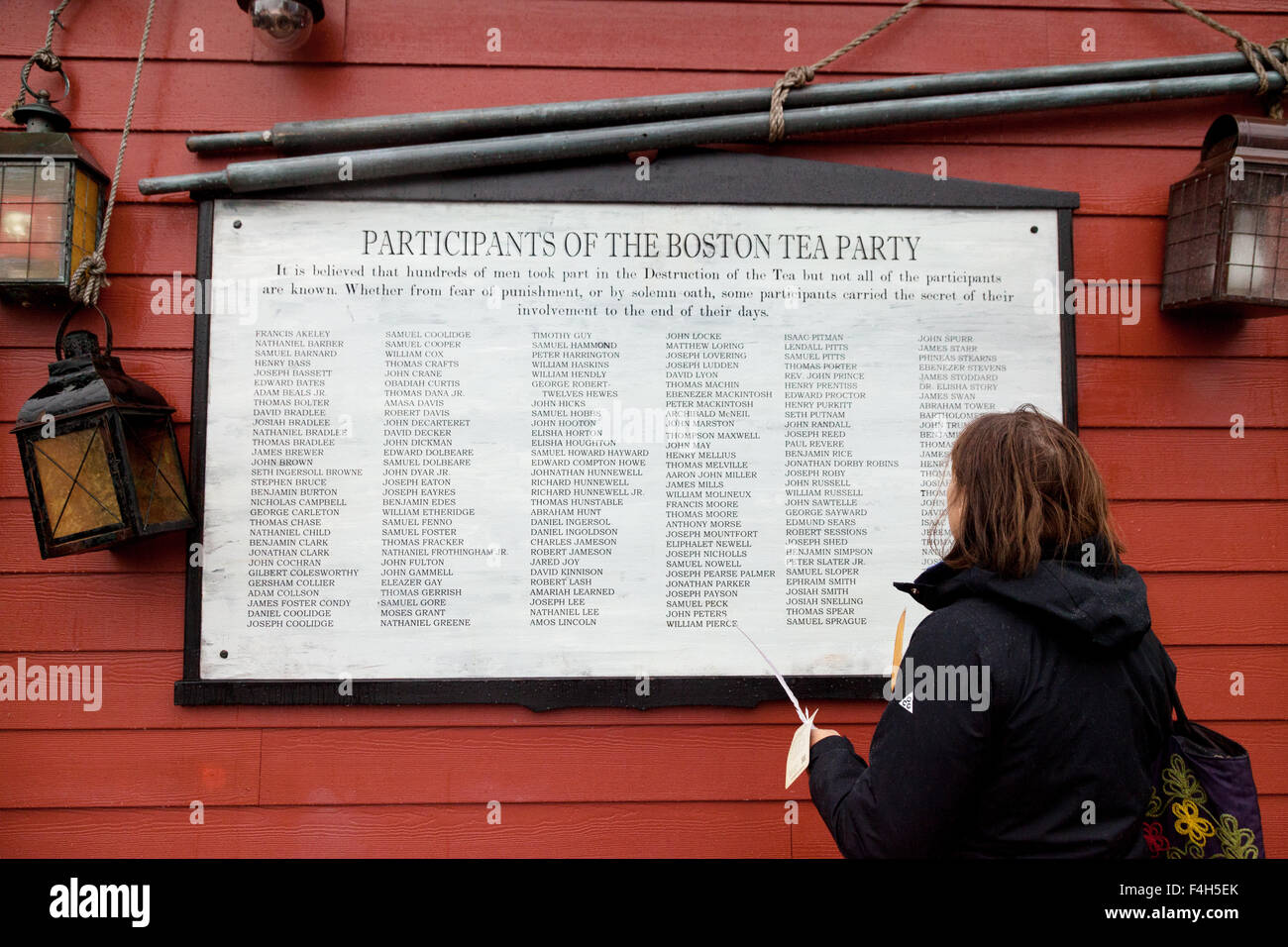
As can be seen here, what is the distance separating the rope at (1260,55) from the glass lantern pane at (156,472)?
10.9ft

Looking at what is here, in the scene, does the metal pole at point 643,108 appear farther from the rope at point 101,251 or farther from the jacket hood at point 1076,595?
the jacket hood at point 1076,595

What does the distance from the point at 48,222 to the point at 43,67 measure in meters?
0.55

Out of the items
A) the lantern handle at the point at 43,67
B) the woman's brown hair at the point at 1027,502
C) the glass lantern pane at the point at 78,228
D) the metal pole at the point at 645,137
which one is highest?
the lantern handle at the point at 43,67

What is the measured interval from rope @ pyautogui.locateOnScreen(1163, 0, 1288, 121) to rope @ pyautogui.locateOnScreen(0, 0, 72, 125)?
3435 millimetres

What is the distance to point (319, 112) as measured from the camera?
2.33 meters

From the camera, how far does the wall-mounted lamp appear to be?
2145 mm

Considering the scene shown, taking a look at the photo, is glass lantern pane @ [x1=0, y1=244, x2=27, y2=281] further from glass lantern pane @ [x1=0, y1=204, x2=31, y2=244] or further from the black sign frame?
the black sign frame

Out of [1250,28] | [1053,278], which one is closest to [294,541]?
[1053,278]

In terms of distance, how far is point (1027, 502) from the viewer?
1297mm

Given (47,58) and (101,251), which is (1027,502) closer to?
(101,251)

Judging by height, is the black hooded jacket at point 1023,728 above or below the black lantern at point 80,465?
below

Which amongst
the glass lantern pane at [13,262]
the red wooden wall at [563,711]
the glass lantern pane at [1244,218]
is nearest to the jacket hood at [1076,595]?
the red wooden wall at [563,711]

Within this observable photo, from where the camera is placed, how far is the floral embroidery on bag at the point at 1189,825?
1.33 m

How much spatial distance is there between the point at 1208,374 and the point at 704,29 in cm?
196
